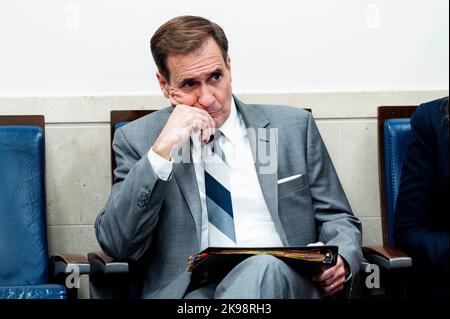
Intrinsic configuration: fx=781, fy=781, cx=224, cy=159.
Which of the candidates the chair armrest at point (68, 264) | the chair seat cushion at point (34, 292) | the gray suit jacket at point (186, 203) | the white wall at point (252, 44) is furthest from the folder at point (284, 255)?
the white wall at point (252, 44)

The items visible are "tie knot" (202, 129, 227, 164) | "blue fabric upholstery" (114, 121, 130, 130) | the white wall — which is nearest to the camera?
"tie knot" (202, 129, 227, 164)

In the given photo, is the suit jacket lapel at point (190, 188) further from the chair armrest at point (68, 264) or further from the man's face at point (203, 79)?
the chair armrest at point (68, 264)

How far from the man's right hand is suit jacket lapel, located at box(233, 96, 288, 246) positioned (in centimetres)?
14

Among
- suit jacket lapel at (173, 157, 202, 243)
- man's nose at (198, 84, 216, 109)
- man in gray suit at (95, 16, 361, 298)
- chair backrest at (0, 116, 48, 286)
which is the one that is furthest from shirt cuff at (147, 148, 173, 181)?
chair backrest at (0, 116, 48, 286)

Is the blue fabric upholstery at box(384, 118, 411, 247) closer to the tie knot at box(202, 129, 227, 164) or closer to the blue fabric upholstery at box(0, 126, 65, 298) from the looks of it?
the tie knot at box(202, 129, 227, 164)

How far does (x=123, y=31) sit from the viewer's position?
8.68ft

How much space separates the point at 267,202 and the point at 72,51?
91 centimetres

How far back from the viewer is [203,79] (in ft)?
7.13

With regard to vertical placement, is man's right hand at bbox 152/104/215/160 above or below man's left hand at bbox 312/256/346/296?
above

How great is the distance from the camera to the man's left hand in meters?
1.99

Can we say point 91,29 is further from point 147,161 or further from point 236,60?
point 147,161
